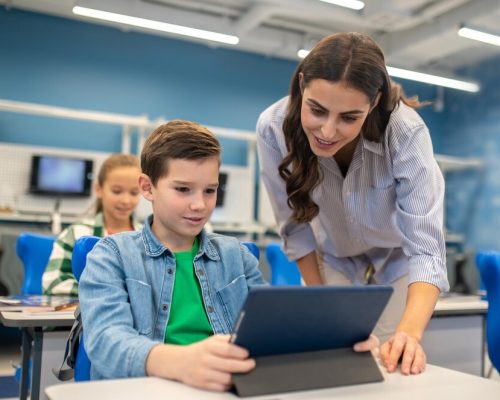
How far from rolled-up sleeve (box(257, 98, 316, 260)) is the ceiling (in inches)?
156

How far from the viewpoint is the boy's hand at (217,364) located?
772mm

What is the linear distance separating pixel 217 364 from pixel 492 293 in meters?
1.58

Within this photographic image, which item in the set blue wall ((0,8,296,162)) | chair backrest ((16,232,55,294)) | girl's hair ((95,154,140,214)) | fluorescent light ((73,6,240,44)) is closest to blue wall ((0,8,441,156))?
blue wall ((0,8,296,162))

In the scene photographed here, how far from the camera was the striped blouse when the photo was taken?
1366 millimetres

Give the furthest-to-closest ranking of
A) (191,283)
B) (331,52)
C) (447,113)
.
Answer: (447,113), (331,52), (191,283)

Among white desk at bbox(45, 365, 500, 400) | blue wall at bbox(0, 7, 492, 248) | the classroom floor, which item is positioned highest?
blue wall at bbox(0, 7, 492, 248)

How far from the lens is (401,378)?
929 millimetres

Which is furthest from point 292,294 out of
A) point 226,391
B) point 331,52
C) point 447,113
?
point 447,113

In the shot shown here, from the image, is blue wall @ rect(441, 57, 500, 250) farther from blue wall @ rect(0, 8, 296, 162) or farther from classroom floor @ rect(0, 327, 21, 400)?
classroom floor @ rect(0, 327, 21, 400)

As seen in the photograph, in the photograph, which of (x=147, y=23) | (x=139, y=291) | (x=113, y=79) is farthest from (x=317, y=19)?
(x=139, y=291)

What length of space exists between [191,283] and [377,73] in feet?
2.13

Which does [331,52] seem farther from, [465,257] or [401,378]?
[465,257]

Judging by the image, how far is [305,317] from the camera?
797 millimetres

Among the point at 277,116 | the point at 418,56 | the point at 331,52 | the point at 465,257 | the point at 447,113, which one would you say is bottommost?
the point at 465,257
